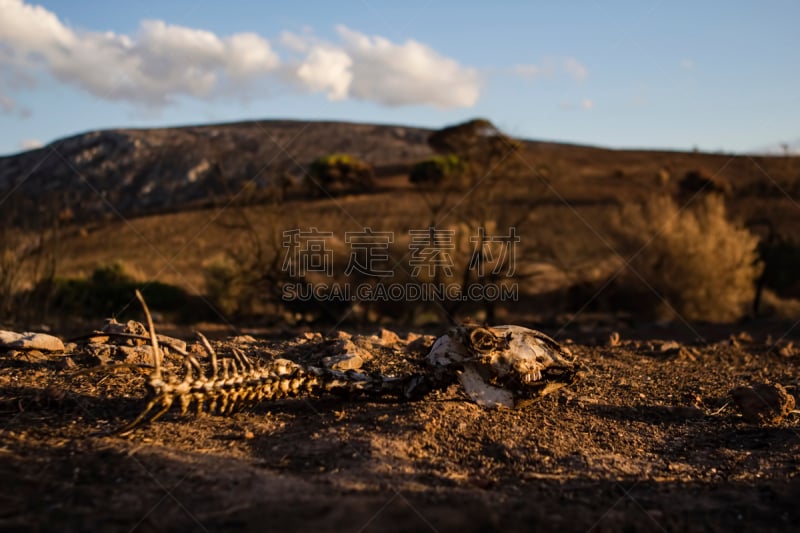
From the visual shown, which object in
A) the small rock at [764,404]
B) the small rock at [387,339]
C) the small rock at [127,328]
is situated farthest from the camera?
the small rock at [387,339]

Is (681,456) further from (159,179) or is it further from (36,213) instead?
(159,179)

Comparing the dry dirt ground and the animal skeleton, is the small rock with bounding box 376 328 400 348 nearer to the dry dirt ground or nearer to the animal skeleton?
the dry dirt ground

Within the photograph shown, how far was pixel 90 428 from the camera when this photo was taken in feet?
11.8

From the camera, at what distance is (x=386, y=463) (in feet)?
11.0

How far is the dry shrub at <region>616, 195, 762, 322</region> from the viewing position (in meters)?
14.9

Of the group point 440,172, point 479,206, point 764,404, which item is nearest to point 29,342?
point 764,404

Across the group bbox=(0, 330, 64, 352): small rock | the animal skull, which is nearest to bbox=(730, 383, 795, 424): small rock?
the animal skull

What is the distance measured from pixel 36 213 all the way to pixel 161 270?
7271 millimetres

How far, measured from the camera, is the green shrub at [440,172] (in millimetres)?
17734

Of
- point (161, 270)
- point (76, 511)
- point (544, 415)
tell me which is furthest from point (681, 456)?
point (161, 270)

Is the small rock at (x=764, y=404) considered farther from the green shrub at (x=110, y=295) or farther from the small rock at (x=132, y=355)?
the green shrub at (x=110, y=295)

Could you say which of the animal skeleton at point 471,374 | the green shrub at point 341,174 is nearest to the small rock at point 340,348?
the animal skeleton at point 471,374

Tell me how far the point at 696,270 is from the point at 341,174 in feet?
87.6

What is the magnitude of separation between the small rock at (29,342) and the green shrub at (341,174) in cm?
3172
